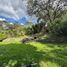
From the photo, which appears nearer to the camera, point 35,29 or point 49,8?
point 49,8

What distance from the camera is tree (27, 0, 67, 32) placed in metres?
39.3

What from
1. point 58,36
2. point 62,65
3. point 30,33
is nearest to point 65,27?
point 58,36

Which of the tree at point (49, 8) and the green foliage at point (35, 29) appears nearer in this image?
the tree at point (49, 8)

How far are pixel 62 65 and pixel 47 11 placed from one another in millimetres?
26798

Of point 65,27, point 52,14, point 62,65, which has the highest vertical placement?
point 52,14

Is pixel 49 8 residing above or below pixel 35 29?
above

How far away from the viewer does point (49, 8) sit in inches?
1564

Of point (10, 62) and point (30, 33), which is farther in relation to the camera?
point (30, 33)

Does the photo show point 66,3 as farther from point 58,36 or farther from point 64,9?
point 58,36

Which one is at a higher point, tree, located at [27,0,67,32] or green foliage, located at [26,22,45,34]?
tree, located at [27,0,67,32]

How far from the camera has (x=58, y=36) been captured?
102 ft

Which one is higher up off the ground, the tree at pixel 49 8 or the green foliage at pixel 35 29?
the tree at pixel 49 8

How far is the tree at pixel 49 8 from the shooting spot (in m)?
39.3

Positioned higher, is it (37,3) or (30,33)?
(37,3)
